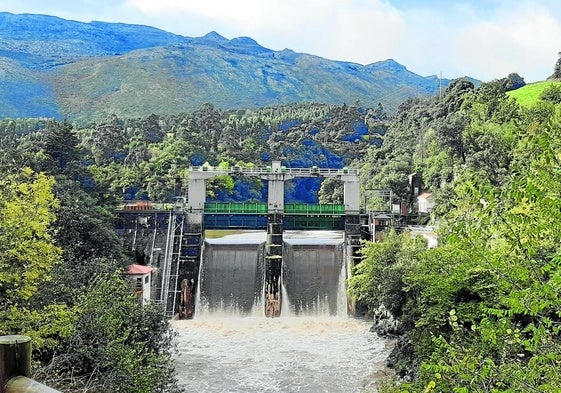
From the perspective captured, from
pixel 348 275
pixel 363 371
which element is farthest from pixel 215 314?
pixel 363 371

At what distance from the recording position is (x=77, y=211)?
82.5 feet

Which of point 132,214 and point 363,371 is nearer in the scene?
point 363,371

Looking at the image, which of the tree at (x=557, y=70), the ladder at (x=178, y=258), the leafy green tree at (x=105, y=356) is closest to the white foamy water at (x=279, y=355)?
the ladder at (x=178, y=258)

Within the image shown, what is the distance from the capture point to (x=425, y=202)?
39844 mm

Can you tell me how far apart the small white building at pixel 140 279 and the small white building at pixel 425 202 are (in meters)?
20.0

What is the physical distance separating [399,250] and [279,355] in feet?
25.6

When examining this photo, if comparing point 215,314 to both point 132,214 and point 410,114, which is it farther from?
point 410,114

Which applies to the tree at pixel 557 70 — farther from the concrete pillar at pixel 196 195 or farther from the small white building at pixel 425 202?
the concrete pillar at pixel 196 195

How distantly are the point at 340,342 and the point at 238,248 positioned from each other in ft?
29.2

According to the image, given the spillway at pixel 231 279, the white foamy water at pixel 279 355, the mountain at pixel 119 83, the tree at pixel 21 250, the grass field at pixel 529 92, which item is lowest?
the white foamy water at pixel 279 355

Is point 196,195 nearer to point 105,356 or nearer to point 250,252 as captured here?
point 250,252

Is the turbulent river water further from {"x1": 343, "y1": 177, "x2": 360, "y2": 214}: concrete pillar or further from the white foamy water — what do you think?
{"x1": 343, "y1": 177, "x2": 360, "y2": 214}: concrete pillar

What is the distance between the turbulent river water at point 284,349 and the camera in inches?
799

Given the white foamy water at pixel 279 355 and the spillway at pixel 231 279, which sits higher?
the spillway at pixel 231 279
